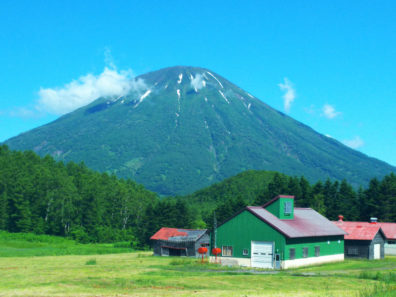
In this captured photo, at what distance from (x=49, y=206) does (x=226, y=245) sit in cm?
6592

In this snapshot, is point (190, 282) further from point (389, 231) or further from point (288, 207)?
point (389, 231)

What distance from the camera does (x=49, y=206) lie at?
112 m

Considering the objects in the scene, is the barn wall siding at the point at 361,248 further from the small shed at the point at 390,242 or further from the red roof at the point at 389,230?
the red roof at the point at 389,230

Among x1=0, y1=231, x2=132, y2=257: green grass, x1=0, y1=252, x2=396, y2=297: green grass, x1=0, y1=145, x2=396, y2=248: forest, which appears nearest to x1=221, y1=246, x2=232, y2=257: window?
x1=0, y1=252, x2=396, y2=297: green grass

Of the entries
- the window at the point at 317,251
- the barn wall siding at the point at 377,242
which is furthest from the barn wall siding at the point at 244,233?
the barn wall siding at the point at 377,242

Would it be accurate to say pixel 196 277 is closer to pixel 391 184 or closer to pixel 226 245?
pixel 226 245

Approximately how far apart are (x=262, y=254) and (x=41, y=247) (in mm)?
46023

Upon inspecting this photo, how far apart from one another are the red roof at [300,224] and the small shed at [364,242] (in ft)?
11.3

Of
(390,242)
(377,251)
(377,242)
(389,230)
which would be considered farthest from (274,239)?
(389,230)

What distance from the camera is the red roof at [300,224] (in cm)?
5406

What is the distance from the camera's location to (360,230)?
218ft

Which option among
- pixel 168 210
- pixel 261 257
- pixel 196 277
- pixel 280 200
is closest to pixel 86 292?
pixel 196 277

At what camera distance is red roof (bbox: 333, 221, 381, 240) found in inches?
2544

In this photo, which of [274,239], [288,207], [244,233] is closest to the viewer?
[274,239]
